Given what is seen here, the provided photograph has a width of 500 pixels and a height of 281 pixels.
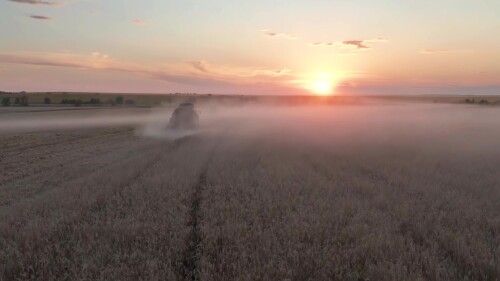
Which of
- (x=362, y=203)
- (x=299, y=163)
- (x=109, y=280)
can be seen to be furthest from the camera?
(x=299, y=163)

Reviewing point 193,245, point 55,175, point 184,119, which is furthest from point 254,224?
point 184,119

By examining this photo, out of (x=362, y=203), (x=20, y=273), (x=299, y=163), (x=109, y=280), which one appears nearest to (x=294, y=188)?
(x=362, y=203)

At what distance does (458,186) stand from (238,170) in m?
6.92

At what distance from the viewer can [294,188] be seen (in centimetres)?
1043

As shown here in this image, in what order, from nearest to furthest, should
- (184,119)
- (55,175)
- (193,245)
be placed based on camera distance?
(193,245), (55,175), (184,119)

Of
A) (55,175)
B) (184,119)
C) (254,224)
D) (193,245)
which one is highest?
(184,119)

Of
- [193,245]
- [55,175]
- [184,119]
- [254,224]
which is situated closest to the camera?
[193,245]

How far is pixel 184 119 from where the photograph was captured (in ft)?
111

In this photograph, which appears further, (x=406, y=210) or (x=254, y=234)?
(x=406, y=210)

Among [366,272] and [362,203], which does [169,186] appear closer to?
[362,203]

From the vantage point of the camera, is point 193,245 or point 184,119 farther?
point 184,119

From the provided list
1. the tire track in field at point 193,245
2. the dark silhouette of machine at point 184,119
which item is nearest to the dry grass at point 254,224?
the tire track in field at point 193,245

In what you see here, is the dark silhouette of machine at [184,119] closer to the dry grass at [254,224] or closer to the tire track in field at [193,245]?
the dry grass at [254,224]

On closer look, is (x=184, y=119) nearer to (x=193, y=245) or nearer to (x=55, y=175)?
(x=55, y=175)
